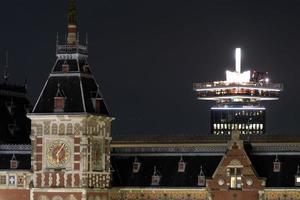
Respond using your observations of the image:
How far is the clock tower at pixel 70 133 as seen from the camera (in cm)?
11350

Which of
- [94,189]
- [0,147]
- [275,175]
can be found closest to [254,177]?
[275,175]

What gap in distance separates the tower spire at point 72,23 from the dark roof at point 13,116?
390 inches

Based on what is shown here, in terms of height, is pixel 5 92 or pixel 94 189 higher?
pixel 5 92

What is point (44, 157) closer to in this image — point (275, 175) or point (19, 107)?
point (19, 107)

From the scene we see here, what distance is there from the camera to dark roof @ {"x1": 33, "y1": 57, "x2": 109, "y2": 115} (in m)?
115

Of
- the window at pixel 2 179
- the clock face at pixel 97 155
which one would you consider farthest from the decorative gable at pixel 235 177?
the window at pixel 2 179

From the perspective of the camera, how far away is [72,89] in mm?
115062

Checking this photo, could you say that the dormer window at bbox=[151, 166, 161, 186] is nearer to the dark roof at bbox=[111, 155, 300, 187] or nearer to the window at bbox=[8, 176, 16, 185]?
the dark roof at bbox=[111, 155, 300, 187]

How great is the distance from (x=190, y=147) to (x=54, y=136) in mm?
12814

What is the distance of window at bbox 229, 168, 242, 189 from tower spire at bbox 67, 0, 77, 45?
17.0 meters

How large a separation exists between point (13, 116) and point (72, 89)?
9.65 metres

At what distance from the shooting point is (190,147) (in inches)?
4719

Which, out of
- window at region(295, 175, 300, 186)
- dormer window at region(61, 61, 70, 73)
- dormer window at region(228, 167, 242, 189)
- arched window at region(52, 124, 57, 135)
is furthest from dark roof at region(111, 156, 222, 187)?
dormer window at region(61, 61, 70, 73)

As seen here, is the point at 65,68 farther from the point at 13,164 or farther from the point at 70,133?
the point at 13,164
